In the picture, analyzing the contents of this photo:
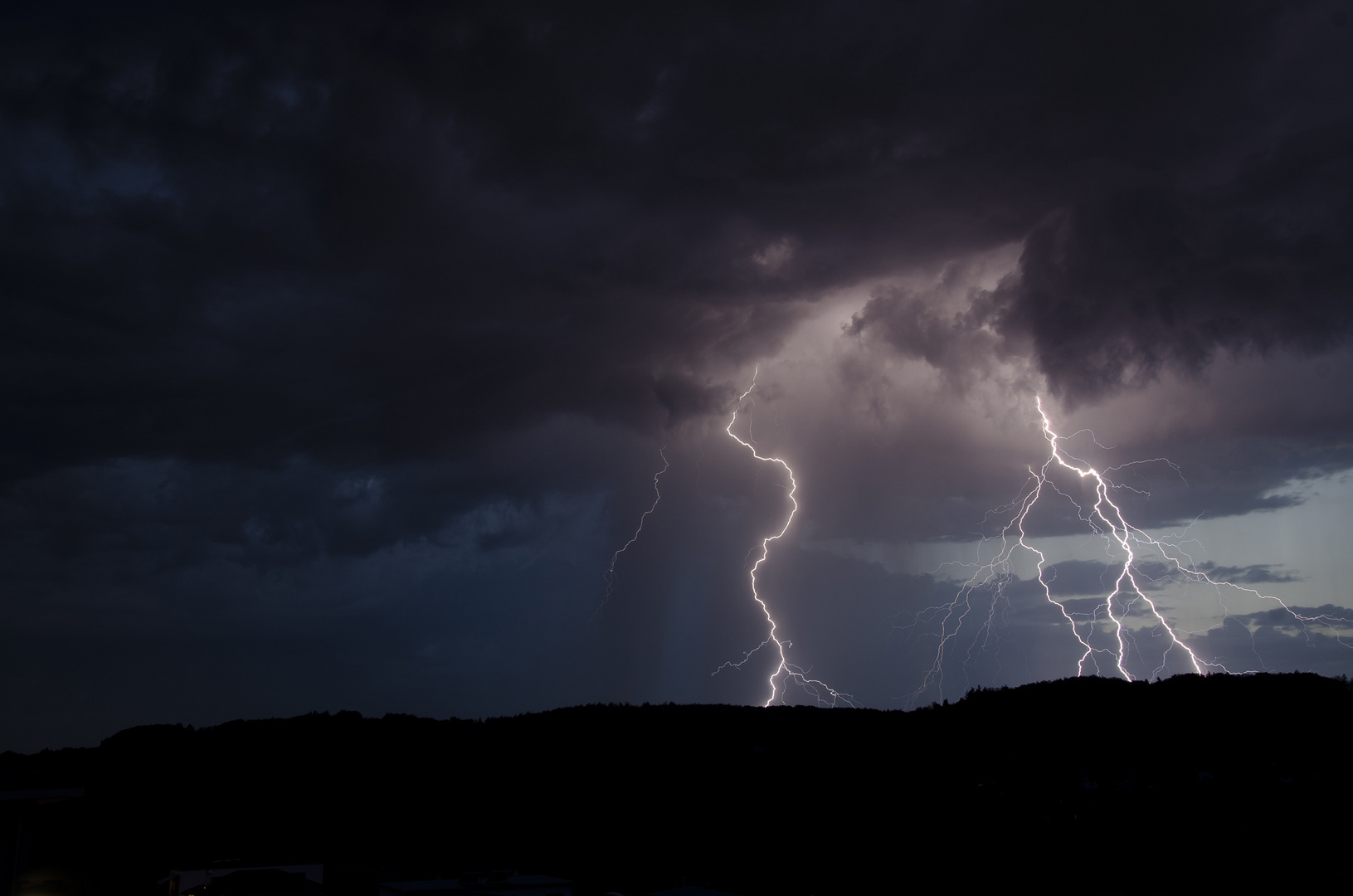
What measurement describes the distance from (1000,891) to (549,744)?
1362 inches

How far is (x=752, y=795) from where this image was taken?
47.1 metres

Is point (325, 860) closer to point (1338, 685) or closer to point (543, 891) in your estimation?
point (543, 891)

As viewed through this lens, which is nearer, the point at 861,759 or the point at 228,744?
Result: the point at 861,759

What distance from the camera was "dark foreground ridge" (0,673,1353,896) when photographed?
30.0 meters

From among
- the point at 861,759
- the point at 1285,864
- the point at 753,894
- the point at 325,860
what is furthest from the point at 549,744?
the point at 1285,864

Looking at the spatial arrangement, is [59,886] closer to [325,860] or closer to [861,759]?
[325,860]

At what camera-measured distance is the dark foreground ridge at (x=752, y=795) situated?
1183 inches

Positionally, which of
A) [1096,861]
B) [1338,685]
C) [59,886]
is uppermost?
[1338,685]

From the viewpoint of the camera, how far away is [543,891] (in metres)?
27.6

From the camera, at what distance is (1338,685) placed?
118 feet

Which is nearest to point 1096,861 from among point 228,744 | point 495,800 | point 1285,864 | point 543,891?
point 1285,864

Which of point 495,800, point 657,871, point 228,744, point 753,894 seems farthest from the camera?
point 228,744

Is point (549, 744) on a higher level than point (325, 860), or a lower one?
higher

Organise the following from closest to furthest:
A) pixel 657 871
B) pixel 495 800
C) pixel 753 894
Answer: pixel 753 894
pixel 657 871
pixel 495 800
